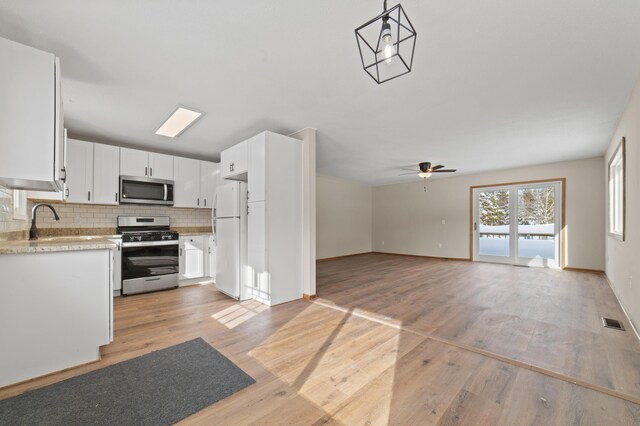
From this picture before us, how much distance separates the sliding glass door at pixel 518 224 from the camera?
6.33 m

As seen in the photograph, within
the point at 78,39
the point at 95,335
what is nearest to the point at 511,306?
the point at 95,335

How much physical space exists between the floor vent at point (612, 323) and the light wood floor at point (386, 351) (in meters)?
0.19

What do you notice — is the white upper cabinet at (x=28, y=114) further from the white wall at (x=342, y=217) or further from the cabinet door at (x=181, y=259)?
the white wall at (x=342, y=217)

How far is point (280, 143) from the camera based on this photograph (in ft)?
12.2

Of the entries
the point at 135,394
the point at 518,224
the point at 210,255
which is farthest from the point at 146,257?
the point at 518,224

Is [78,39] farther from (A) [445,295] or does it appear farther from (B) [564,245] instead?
(B) [564,245]

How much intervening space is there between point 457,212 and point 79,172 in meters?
8.45

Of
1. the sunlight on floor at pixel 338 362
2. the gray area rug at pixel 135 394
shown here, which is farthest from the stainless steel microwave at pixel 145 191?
the sunlight on floor at pixel 338 362

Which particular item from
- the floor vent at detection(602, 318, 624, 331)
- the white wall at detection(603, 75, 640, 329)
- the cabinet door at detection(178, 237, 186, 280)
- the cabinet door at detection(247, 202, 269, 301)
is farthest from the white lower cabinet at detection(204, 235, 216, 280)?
the white wall at detection(603, 75, 640, 329)

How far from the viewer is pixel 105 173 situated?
417 centimetres

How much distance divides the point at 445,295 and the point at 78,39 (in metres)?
4.93

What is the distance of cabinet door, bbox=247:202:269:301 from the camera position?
11.7 feet

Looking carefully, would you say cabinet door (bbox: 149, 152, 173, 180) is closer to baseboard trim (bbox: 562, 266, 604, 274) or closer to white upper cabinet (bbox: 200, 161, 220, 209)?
white upper cabinet (bbox: 200, 161, 220, 209)

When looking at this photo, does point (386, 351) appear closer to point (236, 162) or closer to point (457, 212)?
point (236, 162)
